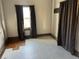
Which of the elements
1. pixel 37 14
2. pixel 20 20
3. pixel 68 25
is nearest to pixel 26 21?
pixel 20 20

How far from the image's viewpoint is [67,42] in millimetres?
3373

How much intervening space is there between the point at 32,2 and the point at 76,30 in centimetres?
283

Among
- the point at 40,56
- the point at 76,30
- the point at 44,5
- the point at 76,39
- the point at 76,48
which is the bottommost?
the point at 40,56

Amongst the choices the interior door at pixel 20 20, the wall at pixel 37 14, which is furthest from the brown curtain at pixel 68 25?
the interior door at pixel 20 20

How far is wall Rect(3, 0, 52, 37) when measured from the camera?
15.7 ft

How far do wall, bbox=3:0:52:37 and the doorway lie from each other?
0.23 m

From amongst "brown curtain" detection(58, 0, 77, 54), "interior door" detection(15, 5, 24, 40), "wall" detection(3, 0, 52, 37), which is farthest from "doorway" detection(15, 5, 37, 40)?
"brown curtain" detection(58, 0, 77, 54)

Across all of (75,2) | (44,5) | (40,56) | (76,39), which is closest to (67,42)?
(76,39)

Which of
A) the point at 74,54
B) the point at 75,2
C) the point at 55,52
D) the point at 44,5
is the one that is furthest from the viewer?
the point at 44,5

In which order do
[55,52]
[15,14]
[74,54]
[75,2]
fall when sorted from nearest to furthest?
[75,2]
[74,54]
[55,52]
[15,14]

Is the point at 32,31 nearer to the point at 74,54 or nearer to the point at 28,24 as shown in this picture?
the point at 28,24

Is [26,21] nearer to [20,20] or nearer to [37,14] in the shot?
[20,20]

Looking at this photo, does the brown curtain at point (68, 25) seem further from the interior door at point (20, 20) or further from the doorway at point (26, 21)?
the interior door at point (20, 20)

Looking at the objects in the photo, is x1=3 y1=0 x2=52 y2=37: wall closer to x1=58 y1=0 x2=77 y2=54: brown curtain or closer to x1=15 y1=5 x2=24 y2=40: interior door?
x1=15 y1=5 x2=24 y2=40: interior door
